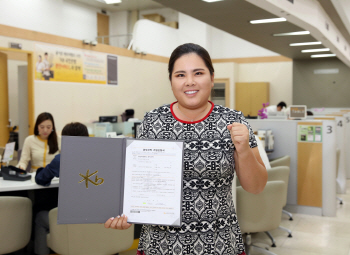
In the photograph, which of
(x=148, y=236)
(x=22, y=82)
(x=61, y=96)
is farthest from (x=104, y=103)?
(x=148, y=236)

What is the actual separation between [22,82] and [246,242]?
19.9 ft

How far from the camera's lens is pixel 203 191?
1258 mm

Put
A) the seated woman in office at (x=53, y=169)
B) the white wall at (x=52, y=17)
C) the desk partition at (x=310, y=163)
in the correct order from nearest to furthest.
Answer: the seated woman in office at (x=53, y=169) < the desk partition at (x=310, y=163) < the white wall at (x=52, y=17)

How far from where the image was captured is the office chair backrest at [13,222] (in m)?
→ 2.63

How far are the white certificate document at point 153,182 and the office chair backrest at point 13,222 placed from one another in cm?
176

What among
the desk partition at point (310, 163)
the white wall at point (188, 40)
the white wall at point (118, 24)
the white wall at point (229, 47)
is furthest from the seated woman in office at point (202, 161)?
the white wall at point (118, 24)

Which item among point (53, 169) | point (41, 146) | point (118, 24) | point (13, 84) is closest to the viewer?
point (53, 169)

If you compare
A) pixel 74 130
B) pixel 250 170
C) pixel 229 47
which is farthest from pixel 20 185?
pixel 229 47

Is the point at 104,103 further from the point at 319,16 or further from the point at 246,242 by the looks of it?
the point at 246,242

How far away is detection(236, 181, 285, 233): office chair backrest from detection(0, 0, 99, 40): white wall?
967 centimetres

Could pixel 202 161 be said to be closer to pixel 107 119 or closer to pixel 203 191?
pixel 203 191

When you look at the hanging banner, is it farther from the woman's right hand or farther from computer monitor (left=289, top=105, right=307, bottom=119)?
the woman's right hand

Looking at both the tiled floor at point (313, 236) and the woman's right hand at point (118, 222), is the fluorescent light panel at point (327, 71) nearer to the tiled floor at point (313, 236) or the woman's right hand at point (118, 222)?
the tiled floor at point (313, 236)

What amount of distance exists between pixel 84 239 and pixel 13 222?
0.58m
